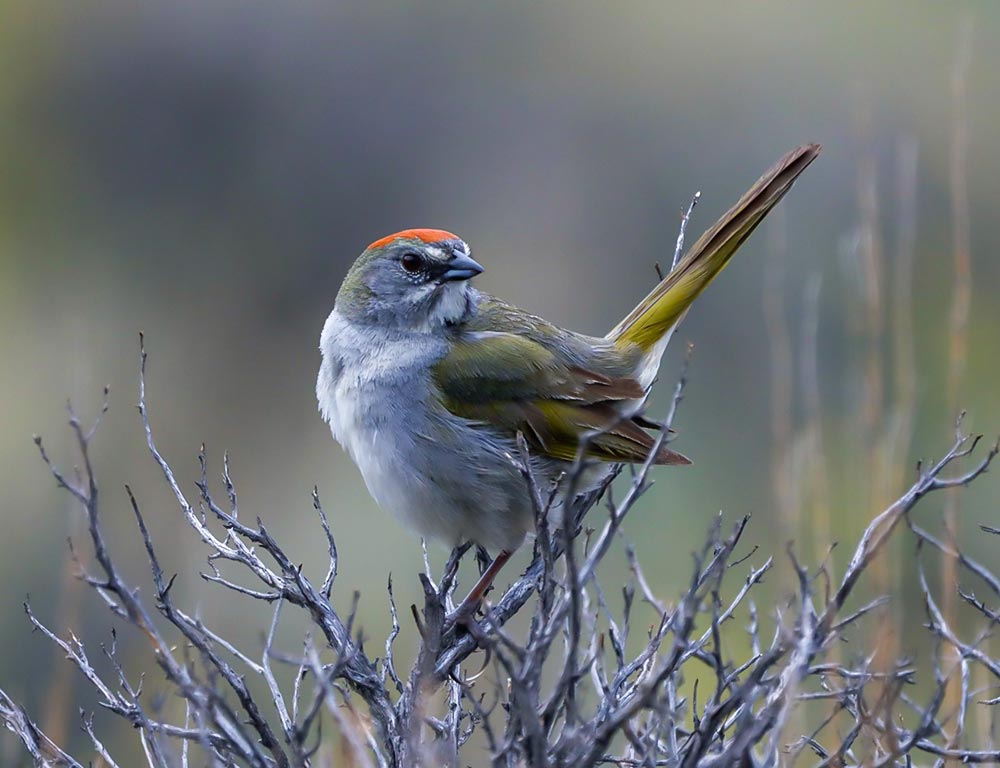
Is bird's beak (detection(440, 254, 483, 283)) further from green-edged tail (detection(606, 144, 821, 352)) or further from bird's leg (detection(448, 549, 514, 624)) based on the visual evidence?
bird's leg (detection(448, 549, 514, 624))

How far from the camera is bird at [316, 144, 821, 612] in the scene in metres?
4.18

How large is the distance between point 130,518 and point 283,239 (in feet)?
10.5

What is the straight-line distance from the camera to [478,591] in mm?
4234

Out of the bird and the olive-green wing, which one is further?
the olive-green wing

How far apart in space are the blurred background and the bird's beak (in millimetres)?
4059

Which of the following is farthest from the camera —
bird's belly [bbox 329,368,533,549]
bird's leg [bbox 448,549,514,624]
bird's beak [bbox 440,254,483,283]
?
bird's beak [bbox 440,254,483,283]

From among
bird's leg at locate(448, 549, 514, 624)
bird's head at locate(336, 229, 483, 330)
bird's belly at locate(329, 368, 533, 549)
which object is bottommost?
bird's leg at locate(448, 549, 514, 624)

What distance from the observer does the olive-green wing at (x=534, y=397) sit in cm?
429

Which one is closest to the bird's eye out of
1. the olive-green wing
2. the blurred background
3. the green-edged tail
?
the olive-green wing

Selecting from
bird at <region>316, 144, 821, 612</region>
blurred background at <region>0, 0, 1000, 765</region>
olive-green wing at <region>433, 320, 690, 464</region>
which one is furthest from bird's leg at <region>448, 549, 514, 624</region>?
blurred background at <region>0, 0, 1000, 765</region>

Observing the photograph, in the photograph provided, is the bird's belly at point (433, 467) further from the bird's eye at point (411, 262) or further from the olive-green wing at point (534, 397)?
the bird's eye at point (411, 262)

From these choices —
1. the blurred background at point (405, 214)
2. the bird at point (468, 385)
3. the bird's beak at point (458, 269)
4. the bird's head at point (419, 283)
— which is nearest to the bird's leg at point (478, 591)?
the bird at point (468, 385)

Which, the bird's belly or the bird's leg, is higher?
the bird's belly

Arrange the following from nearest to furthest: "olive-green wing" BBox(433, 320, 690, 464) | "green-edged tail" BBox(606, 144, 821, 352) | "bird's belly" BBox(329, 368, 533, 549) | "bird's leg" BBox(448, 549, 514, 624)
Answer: "bird's leg" BBox(448, 549, 514, 624), "bird's belly" BBox(329, 368, 533, 549), "olive-green wing" BBox(433, 320, 690, 464), "green-edged tail" BBox(606, 144, 821, 352)
